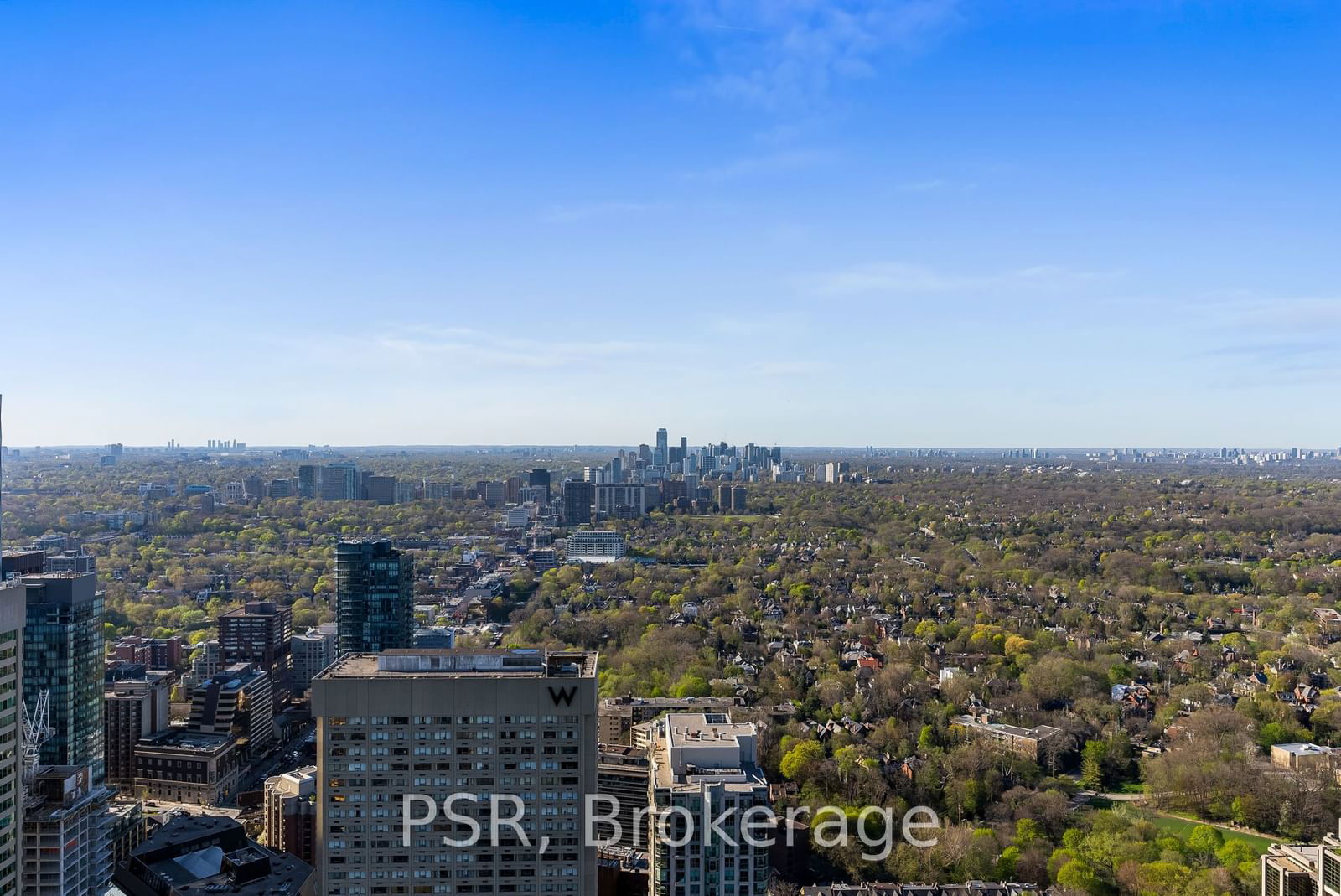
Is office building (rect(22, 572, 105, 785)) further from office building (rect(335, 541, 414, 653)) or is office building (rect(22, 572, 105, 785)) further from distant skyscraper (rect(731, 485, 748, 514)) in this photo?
distant skyscraper (rect(731, 485, 748, 514))

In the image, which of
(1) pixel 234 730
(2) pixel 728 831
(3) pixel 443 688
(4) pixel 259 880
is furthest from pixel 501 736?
(1) pixel 234 730

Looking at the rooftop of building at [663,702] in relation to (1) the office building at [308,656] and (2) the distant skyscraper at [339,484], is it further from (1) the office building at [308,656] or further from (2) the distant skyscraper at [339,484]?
(2) the distant skyscraper at [339,484]

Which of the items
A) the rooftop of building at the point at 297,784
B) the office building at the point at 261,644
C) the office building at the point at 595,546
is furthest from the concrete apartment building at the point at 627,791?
the office building at the point at 595,546

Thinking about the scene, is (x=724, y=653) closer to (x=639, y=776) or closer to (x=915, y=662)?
(x=915, y=662)

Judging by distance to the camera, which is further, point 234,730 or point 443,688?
point 234,730

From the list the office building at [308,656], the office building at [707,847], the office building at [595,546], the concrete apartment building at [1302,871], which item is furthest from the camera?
the office building at [595,546]

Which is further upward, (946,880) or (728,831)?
(728,831)
